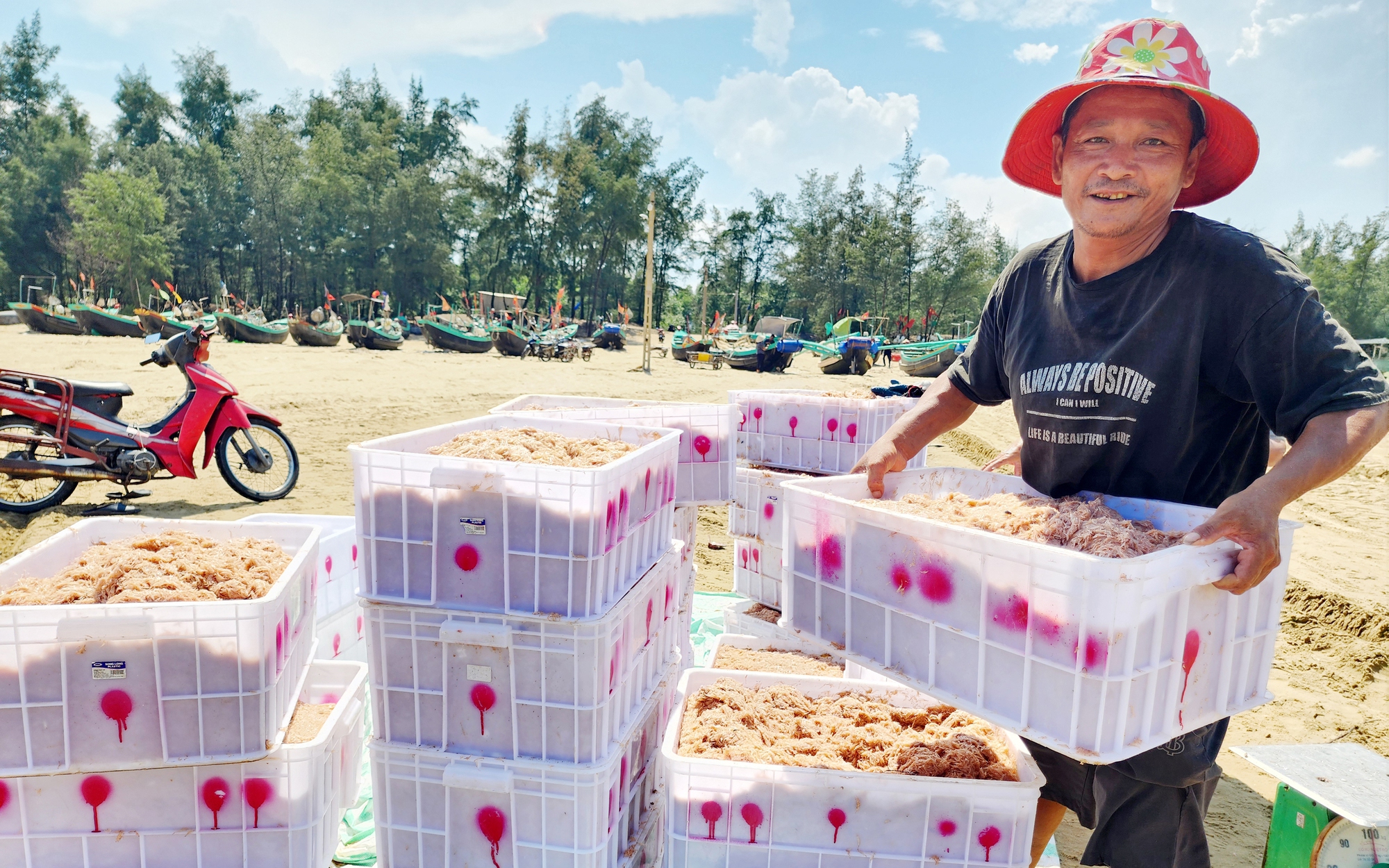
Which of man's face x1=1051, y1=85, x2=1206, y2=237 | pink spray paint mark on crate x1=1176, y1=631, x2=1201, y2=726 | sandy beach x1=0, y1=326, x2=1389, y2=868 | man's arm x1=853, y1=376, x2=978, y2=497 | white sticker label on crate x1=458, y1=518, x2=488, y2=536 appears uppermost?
man's face x1=1051, y1=85, x2=1206, y2=237

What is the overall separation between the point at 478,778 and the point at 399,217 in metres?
40.9

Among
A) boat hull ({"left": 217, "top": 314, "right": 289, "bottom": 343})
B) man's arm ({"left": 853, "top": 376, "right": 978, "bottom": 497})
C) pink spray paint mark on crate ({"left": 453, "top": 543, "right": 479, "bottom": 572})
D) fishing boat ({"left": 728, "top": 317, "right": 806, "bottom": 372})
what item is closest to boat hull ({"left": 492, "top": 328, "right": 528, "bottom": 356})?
boat hull ({"left": 217, "top": 314, "right": 289, "bottom": 343})

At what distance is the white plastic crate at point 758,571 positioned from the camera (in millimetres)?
4105

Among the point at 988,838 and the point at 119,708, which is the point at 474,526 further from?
the point at 988,838

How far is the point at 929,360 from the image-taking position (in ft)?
83.0

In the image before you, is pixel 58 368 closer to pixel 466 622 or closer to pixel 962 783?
pixel 466 622

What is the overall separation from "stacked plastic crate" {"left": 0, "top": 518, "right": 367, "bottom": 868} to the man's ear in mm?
2613

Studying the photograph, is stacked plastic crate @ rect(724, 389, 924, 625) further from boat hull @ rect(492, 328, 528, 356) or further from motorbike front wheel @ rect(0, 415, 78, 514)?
boat hull @ rect(492, 328, 528, 356)

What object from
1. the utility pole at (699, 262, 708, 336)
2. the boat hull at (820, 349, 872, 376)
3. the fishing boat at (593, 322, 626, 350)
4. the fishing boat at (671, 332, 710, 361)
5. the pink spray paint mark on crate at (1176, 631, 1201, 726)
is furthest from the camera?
the utility pole at (699, 262, 708, 336)

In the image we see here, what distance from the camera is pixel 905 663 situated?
181cm

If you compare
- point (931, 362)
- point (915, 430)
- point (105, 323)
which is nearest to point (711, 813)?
point (915, 430)

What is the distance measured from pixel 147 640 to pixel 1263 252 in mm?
2768

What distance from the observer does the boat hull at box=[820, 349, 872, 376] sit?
85.7ft

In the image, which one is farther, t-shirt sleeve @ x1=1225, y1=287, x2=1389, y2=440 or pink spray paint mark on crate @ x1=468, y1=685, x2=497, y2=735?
pink spray paint mark on crate @ x1=468, y1=685, x2=497, y2=735
